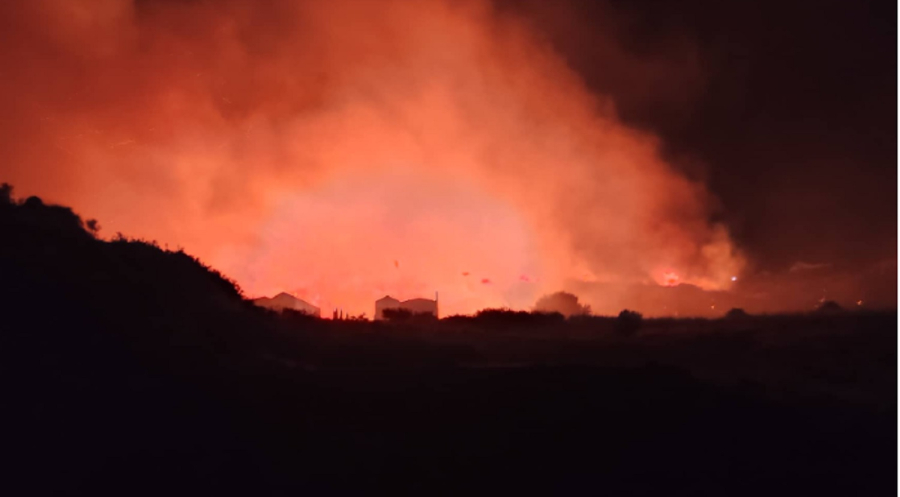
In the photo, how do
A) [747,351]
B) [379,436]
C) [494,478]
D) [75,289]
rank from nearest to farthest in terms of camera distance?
[494,478]
[379,436]
[75,289]
[747,351]

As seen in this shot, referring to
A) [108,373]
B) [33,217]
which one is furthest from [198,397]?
[33,217]

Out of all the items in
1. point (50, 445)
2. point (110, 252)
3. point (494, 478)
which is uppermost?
point (110, 252)

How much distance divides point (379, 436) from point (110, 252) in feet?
45.8

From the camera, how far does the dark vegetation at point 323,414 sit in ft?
30.1

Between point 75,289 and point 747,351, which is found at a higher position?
point 75,289

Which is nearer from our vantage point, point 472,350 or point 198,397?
point 198,397

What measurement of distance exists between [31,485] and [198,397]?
12.2 ft

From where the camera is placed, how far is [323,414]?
1209 cm

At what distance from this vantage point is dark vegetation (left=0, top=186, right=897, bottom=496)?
30.1 feet

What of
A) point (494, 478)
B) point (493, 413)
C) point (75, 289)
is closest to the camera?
point (494, 478)

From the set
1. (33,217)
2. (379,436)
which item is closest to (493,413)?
(379,436)

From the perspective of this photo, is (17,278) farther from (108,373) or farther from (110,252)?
(110,252)

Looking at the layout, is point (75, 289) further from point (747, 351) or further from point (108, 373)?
point (747, 351)

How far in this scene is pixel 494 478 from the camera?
9773 millimetres
